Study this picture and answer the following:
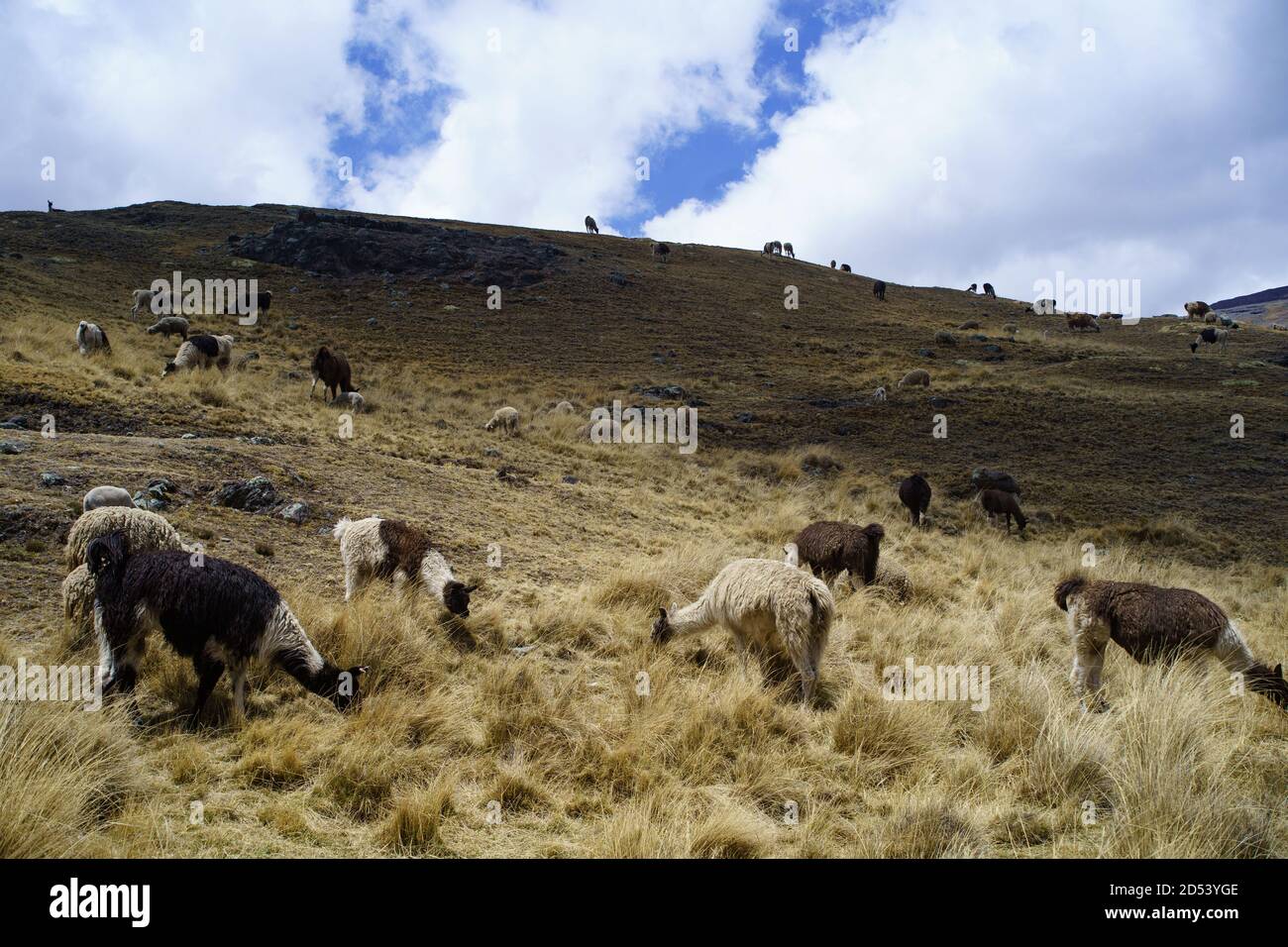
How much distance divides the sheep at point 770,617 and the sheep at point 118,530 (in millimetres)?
4654

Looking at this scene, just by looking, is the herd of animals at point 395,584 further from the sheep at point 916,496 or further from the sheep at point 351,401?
the sheep at point 351,401

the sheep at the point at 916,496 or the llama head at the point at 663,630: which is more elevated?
the sheep at the point at 916,496

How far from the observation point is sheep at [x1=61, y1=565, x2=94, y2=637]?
5.11 meters

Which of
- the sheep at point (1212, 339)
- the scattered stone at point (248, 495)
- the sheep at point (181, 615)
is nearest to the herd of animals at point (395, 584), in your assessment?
the sheep at point (181, 615)

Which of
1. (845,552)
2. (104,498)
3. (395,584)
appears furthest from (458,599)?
(845,552)

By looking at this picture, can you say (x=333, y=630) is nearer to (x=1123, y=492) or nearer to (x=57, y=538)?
(x=57, y=538)

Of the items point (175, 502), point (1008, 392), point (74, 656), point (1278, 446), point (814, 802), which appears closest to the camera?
point (814, 802)

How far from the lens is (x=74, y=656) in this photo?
483 centimetres

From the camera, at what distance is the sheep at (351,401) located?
19.5m

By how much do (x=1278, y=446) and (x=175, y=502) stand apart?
30792 millimetres

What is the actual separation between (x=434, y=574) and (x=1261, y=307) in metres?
175

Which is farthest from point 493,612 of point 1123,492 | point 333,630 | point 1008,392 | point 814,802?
point 1008,392

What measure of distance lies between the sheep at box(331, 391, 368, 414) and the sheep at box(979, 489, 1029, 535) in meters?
17.3
